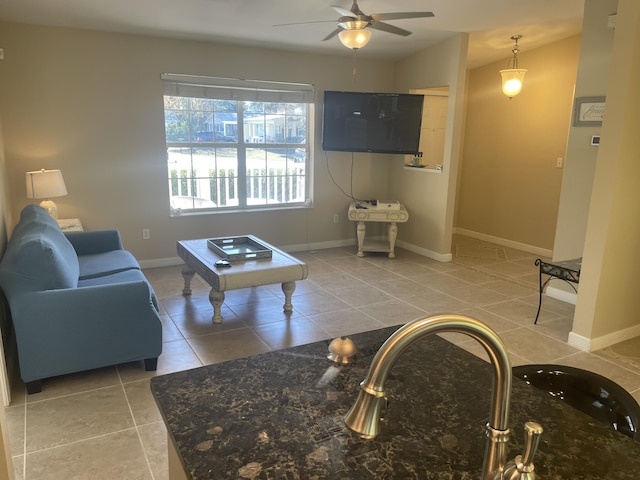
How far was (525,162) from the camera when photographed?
6.19 m

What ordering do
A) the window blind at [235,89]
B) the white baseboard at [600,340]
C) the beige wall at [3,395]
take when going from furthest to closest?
1. the window blind at [235,89]
2. the white baseboard at [600,340]
3. the beige wall at [3,395]

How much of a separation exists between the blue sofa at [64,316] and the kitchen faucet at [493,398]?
93.0 inches

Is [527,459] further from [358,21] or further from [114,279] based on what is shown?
[358,21]

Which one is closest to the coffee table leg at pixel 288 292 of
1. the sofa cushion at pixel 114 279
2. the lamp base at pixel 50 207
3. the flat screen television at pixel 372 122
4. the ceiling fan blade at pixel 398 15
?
the sofa cushion at pixel 114 279

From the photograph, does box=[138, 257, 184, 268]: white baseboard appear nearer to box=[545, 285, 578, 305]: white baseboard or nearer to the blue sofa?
the blue sofa

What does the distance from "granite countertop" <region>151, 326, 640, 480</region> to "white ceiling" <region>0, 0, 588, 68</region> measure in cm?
367

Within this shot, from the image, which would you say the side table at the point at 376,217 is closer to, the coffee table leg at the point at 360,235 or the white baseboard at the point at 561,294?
the coffee table leg at the point at 360,235

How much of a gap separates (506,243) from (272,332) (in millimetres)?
4258

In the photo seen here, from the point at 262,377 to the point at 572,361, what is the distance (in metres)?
2.78

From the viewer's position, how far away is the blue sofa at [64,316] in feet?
8.55

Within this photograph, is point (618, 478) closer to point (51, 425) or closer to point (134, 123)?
point (51, 425)

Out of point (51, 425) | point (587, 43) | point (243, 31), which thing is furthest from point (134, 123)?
point (587, 43)

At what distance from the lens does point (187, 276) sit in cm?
431

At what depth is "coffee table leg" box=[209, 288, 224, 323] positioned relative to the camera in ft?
12.1
